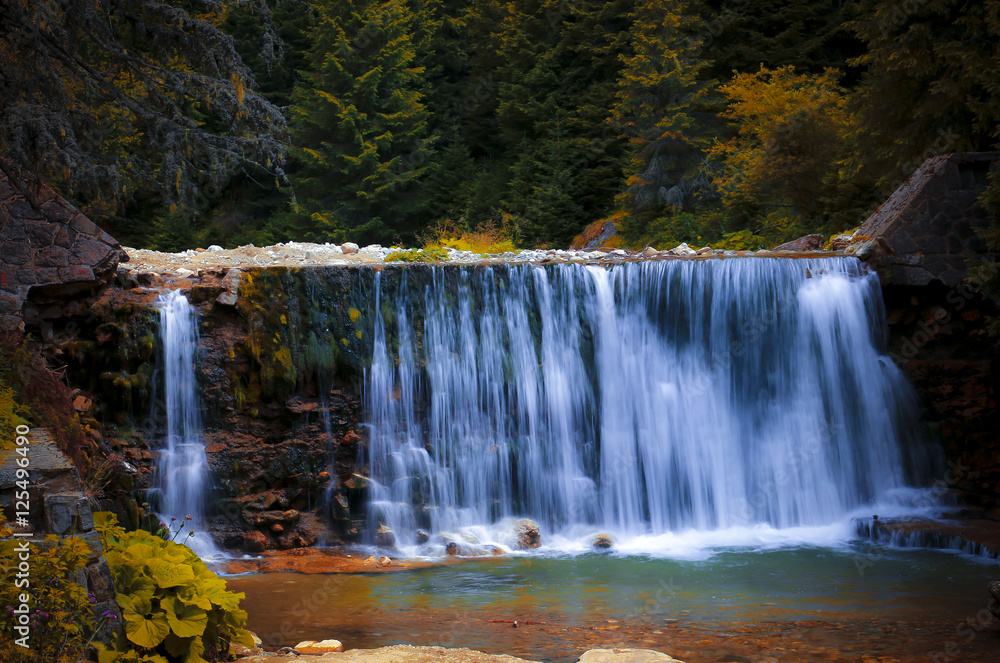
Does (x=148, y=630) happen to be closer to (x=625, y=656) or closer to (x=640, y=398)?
(x=625, y=656)

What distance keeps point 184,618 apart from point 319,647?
1.24 m

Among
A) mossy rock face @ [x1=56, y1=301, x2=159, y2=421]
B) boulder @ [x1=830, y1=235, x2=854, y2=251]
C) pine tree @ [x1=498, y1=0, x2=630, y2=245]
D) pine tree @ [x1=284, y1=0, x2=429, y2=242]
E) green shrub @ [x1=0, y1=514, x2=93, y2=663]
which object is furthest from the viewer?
pine tree @ [x1=284, y1=0, x2=429, y2=242]

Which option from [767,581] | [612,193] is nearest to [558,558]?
[767,581]

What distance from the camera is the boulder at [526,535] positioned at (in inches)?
348

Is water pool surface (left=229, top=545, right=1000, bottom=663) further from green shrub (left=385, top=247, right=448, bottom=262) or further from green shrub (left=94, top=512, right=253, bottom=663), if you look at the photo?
green shrub (left=385, top=247, right=448, bottom=262)

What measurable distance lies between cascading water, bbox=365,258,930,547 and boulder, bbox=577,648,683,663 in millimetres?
4301

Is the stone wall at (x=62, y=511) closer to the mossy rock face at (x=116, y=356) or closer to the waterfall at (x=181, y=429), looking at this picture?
the waterfall at (x=181, y=429)

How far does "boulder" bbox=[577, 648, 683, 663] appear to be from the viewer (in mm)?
4805

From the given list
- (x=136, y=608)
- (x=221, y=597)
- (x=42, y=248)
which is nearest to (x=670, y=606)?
(x=221, y=597)

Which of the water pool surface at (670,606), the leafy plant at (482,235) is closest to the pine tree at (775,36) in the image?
the leafy plant at (482,235)

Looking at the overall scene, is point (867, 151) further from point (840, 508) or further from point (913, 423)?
point (840, 508)

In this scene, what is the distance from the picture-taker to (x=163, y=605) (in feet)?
14.3

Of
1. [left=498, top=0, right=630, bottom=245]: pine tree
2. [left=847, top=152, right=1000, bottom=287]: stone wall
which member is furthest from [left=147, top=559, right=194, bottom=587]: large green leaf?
[left=498, top=0, right=630, bottom=245]: pine tree

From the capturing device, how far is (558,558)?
8.34 m
